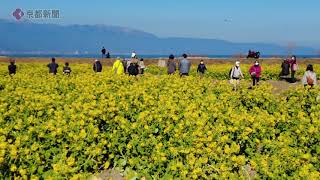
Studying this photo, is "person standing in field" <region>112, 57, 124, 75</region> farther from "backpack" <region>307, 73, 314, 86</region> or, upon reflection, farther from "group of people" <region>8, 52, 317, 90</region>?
"backpack" <region>307, 73, 314, 86</region>

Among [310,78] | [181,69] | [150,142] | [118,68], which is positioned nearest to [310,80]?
[310,78]

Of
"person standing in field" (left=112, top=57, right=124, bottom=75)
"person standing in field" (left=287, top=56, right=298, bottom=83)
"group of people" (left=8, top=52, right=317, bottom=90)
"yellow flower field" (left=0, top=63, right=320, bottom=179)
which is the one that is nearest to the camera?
"yellow flower field" (left=0, top=63, right=320, bottom=179)

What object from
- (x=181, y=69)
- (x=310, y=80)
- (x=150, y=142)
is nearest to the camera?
(x=150, y=142)

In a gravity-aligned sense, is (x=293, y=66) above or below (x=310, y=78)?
below

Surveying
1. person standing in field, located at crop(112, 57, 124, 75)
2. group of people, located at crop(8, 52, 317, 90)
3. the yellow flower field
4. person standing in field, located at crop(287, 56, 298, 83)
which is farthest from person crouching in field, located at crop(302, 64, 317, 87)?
person standing in field, located at crop(287, 56, 298, 83)

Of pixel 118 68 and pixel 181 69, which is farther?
pixel 118 68

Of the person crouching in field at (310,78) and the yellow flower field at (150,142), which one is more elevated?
the person crouching in field at (310,78)

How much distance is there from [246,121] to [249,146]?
0.57 m

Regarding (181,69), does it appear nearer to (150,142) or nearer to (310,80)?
(310,80)

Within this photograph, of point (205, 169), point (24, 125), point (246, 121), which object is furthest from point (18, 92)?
point (205, 169)

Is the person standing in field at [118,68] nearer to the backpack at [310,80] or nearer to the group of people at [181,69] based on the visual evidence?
the group of people at [181,69]

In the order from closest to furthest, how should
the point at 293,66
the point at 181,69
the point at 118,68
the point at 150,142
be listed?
the point at 150,142 → the point at 181,69 → the point at 118,68 → the point at 293,66

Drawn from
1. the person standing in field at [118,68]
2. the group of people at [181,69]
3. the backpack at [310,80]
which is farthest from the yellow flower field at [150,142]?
the person standing in field at [118,68]

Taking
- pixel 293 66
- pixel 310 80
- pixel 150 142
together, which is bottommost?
pixel 150 142
